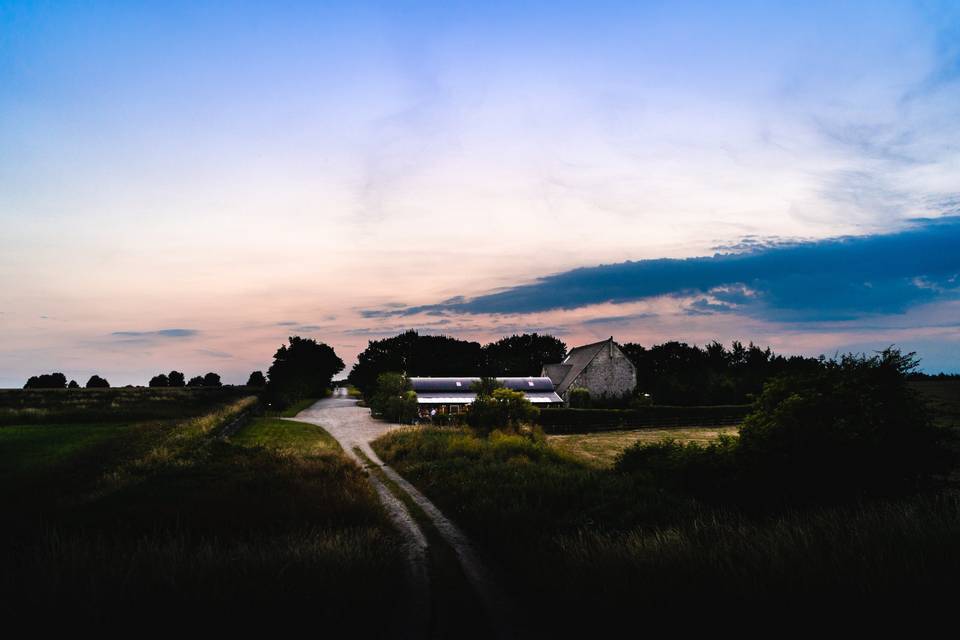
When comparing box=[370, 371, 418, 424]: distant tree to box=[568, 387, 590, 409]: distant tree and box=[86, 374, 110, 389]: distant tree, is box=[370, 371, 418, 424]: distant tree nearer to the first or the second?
box=[568, 387, 590, 409]: distant tree

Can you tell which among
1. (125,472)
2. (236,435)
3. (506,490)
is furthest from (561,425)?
(125,472)

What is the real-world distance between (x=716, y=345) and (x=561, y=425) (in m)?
62.8

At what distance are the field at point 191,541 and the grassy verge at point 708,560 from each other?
278 cm

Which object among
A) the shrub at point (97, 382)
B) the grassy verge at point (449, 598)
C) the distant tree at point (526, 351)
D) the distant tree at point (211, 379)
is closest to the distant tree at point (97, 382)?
the shrub at point (97, 382)

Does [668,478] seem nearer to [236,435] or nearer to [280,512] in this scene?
[280,512]

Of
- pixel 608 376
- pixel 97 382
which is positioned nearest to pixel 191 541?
pixel 608 376

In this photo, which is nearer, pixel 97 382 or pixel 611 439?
pixel 611 439

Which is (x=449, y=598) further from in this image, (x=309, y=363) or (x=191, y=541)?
(x=309, y=363)

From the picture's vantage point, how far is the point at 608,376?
209ft

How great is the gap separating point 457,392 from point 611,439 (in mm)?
25824

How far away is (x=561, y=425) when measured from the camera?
43.9 meters

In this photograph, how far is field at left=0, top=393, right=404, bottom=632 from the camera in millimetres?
7094

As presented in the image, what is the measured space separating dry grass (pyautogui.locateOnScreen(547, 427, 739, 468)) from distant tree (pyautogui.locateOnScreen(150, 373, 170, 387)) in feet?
374

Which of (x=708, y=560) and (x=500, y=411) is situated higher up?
(x=500, y=411)
